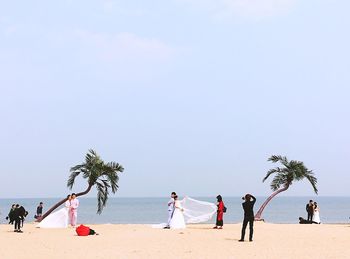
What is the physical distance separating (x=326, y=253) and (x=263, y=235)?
575cm

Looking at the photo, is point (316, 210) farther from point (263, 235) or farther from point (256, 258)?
point (256, 258)

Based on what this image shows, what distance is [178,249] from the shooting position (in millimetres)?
19375

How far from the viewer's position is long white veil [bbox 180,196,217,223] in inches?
1171

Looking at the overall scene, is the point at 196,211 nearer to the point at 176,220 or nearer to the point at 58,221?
the point at 176,220

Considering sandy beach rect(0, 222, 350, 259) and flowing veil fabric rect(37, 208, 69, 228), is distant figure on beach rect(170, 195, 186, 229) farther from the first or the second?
flowing veil fabric rect(37, 208, 69, 228)

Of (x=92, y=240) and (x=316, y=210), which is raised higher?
(x=316, y=210)

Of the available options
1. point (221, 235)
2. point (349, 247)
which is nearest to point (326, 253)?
point (349, 247)

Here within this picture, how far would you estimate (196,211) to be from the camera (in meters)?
30.0

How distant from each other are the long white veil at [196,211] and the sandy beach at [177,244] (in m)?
3.15

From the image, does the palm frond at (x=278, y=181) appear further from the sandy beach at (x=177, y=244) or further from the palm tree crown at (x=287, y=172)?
the sandy beach at (x=177, y=244)

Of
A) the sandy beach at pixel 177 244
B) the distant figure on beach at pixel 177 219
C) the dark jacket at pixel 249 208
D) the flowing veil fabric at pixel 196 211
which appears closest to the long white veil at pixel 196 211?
the flowing veil fabric at pixel 196 211

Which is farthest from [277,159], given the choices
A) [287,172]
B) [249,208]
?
[249,208]

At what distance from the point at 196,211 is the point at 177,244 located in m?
9.23

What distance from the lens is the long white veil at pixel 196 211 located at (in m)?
29.8
